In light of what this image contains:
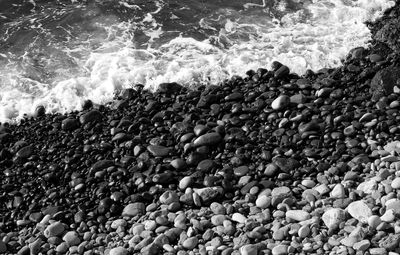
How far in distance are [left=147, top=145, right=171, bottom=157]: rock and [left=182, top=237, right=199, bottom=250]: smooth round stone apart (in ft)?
6.53

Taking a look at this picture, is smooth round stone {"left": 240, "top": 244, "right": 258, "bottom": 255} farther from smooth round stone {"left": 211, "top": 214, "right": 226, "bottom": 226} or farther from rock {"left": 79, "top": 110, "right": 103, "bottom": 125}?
rock {"left": 79, "top": 110, "right": 103, "bottom": 125}

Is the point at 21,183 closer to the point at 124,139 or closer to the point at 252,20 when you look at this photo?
the point at 124,139

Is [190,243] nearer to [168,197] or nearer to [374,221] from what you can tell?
[168,197]

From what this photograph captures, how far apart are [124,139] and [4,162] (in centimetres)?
201

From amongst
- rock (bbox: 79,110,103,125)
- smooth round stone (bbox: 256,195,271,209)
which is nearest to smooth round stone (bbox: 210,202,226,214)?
smooth round stone (bbox: 256,195,271,209)

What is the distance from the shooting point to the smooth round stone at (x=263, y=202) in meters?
7.19

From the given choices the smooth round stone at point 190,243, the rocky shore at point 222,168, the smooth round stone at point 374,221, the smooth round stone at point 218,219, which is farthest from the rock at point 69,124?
the smooth round stone at point 374,221

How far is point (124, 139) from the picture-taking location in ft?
29.4

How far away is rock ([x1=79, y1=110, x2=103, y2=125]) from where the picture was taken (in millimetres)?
9570

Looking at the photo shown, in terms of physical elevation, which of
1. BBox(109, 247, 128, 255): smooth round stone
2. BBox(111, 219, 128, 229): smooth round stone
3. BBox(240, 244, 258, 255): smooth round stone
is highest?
BBox(240, 244, 258, 255): smooth round stone

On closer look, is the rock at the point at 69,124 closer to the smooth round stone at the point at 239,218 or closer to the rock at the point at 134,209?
the rock at the point at 134,209

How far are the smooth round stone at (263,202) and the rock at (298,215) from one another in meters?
0.34

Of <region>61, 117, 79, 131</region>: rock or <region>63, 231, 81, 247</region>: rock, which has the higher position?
<region>61, 117, 79, 131</region>: rock

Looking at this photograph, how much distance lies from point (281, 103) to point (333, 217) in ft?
9.27
